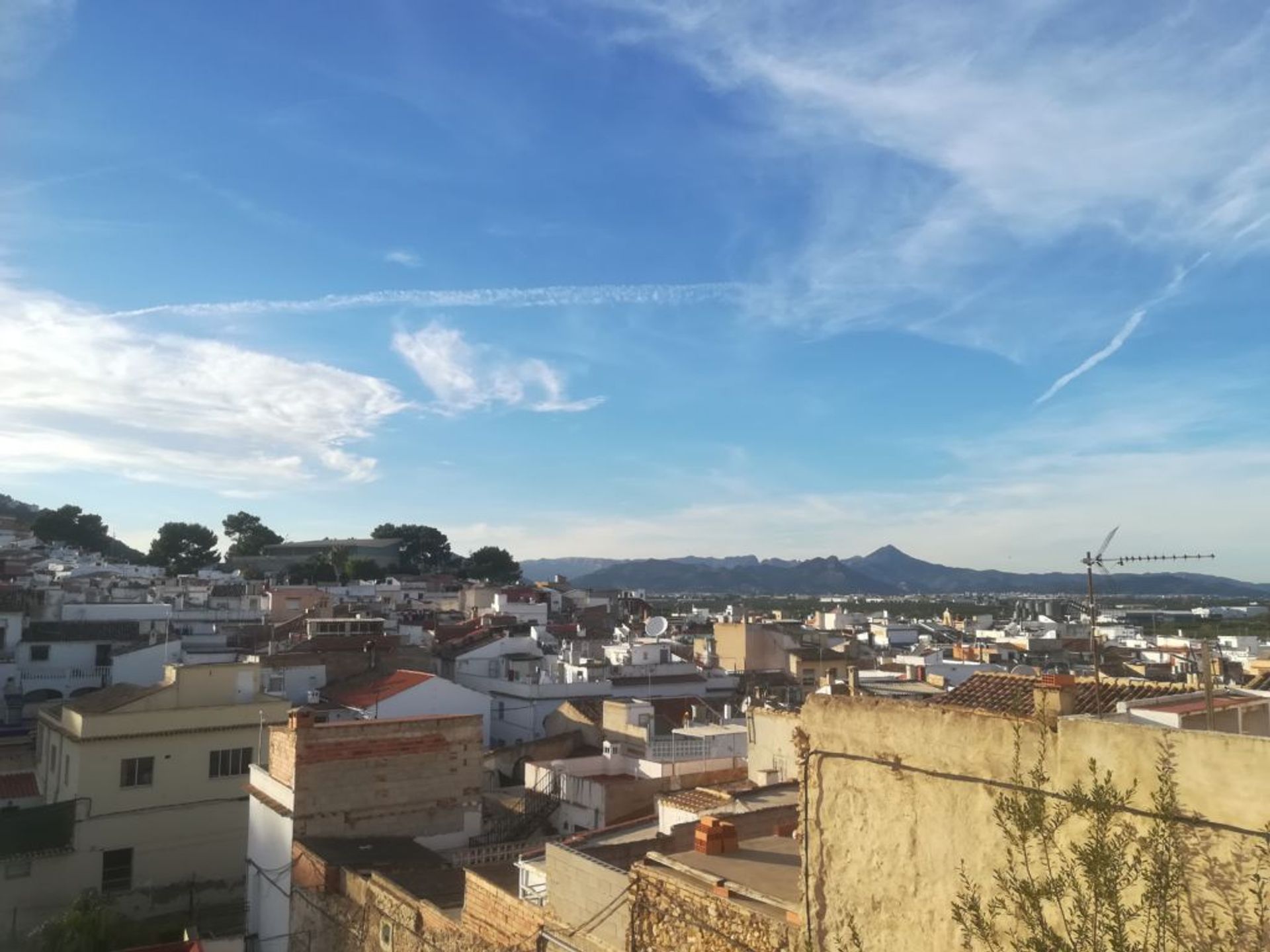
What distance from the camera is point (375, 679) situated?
35.2 metres

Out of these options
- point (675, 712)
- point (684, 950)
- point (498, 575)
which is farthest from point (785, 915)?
point (498, 575)

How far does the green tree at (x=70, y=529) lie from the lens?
12200cm

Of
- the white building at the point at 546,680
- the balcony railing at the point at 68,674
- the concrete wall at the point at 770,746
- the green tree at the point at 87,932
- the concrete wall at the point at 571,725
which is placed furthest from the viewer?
the balcony railing at the point at 68,674

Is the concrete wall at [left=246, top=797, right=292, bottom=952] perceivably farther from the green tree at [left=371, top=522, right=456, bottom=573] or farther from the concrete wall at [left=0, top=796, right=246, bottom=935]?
the green tree at [left=371, top=522, right=456, bottom=573]

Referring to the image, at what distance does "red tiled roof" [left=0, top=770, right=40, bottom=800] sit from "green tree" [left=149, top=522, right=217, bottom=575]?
85793 mm

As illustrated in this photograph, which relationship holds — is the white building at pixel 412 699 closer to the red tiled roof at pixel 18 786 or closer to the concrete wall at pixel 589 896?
the red tiled roof at pixel 18 786

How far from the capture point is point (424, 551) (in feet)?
433

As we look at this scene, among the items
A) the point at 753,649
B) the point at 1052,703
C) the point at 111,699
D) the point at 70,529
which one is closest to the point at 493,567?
the point at 70,529

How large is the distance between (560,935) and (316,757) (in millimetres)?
8778

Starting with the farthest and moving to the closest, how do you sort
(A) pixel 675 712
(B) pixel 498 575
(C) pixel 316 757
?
(B) pixel 498 575 → (A) pixel 675 712 → (C) pixel 316 757

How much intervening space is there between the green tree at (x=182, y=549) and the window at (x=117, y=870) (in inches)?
3621

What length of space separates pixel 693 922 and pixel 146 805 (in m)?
20.5

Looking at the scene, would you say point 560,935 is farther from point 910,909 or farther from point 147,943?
point 147,943

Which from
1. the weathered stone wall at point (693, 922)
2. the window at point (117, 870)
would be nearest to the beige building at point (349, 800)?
the window at point (117, 870)
